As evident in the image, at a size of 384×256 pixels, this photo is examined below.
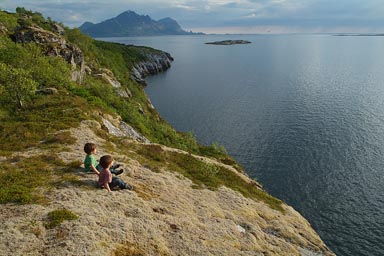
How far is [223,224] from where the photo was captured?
78.6ft

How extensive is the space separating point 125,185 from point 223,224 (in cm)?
852

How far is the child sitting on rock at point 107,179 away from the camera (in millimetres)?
20817

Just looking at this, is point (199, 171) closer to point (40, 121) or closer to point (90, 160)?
point (90, 160)

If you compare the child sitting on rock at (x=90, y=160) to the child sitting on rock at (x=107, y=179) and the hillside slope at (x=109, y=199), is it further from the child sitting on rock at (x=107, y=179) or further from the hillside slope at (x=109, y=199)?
the child sitting on rock at (x=107, y=179)

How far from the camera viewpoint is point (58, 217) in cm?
1752

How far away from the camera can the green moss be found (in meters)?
17.0

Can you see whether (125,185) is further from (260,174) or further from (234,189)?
(260,174)

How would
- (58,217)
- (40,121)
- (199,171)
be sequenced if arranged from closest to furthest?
(58,217) → (40,121) → (199,171)

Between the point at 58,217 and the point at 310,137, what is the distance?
80.3 meters

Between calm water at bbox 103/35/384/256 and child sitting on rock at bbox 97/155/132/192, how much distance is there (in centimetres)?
4057

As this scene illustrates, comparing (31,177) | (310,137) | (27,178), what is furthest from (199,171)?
(310,137)

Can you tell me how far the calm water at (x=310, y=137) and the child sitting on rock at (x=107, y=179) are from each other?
4057cm

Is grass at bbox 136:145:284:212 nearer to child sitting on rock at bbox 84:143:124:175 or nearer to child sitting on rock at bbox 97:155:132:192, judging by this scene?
child sitting on rock at bbox 97:155:132:192

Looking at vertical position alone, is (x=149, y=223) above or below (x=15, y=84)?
below
